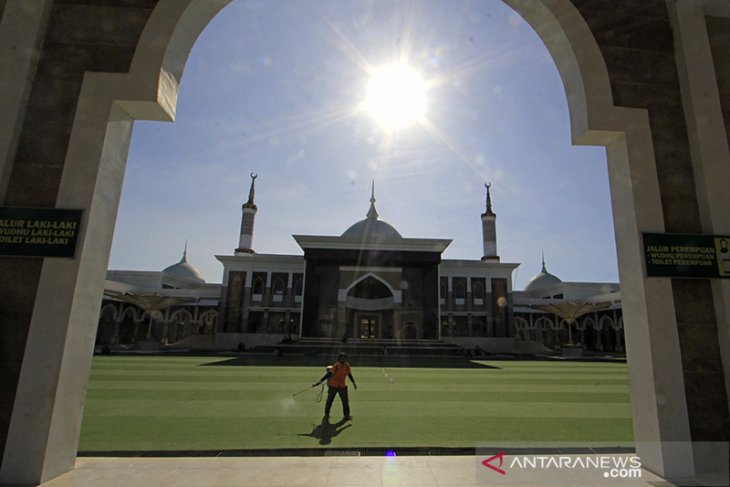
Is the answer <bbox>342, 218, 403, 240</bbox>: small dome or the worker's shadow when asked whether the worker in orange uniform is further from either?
<bbox>342, 218, 403, 240</bbox>: small dome

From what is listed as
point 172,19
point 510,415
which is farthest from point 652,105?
point 172,19

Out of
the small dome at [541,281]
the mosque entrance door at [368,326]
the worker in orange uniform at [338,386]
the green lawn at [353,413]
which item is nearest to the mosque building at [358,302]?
the mosque entrance door at [368,326]

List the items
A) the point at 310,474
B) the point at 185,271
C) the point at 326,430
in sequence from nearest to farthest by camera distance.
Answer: the point at 310,474, the point at 326,430, the point at 185,271

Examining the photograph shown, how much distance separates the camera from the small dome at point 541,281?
5168 centimetres

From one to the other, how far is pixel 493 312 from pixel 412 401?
105 ft

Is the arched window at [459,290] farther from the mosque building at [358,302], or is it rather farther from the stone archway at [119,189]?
the stone archway at [119,189]

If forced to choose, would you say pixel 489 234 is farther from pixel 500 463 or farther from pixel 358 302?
pixel 500 463

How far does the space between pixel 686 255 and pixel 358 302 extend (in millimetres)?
33305

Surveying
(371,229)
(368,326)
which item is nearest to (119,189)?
(368,326)

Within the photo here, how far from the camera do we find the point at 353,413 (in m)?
7.07

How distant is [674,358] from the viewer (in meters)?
4.02

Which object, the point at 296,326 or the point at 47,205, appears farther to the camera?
the point at 296,326

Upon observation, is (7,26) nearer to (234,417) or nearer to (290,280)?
(234,417)

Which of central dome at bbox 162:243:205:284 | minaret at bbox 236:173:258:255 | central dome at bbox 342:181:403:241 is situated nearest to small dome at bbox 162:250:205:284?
central dome at bbox 162:243:205:284
